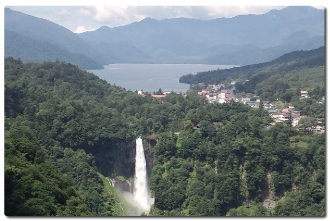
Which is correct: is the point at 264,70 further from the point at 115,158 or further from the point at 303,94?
the point at 115,158

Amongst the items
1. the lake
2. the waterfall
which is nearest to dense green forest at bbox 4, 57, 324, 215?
the waterfall

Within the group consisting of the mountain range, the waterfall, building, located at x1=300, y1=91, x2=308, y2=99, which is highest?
the mountain range

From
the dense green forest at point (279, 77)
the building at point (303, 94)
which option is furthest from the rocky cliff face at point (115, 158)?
the dense green forest at point (279, 77)

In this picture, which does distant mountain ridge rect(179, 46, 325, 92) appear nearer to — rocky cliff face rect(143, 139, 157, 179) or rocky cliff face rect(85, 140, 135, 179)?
rocky cliff face rect(143, 139, 157, 179)

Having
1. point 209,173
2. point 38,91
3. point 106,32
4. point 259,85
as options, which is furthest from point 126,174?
point 106,32

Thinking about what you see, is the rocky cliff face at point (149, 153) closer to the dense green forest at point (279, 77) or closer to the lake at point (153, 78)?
the dense green forest at point (279, 77)

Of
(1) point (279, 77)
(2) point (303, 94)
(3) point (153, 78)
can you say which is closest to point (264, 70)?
(1) point (279, 77)
